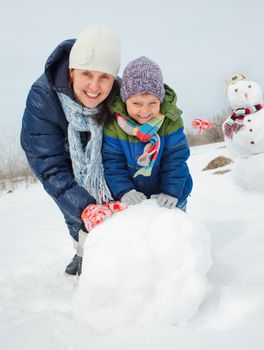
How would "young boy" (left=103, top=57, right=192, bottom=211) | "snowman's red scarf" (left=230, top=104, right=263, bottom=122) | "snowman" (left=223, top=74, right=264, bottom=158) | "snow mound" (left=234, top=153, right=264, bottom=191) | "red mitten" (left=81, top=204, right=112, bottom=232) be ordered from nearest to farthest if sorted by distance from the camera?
1. "red mitten" (left=81, top=204, right=112, bottom=232)
2. "young boy" (left=103, top=57, right=192, bottom=211)
3. "snow mound" (left=234, top=153, right=264, bottom=191)
4. "snowman" (left=223, top=74, right=264, bottom=158)
5. "snowman's red scarf" (left=230, top=104, right=263, bottom=122)

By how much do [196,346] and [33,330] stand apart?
0.69 m

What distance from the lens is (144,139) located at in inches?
76.8

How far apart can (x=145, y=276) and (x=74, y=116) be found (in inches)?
38.5

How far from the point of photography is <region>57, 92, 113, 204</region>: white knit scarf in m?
1.94

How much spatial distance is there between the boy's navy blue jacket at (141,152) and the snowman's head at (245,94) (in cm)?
214

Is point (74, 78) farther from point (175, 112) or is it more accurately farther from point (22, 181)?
point (22, 181)

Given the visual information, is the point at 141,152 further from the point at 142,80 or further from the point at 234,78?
the point at 234,78

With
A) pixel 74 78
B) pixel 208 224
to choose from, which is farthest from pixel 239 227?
pixel 74 78

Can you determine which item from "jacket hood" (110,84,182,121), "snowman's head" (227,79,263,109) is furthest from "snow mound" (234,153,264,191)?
"jacket hood" (110,84,182,121)

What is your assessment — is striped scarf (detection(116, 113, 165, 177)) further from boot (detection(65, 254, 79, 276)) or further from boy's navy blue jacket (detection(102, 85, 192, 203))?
boot (detection(65, 254, 79, 276))

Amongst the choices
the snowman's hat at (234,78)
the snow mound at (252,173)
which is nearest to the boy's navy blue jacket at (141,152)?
the snow mound at (252,173)

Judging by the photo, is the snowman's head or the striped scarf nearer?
the striped scarf

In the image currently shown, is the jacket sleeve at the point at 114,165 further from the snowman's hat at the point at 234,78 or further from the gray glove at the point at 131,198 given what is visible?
the snowman's hat at the point at 234,78

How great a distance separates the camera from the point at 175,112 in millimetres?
2006
